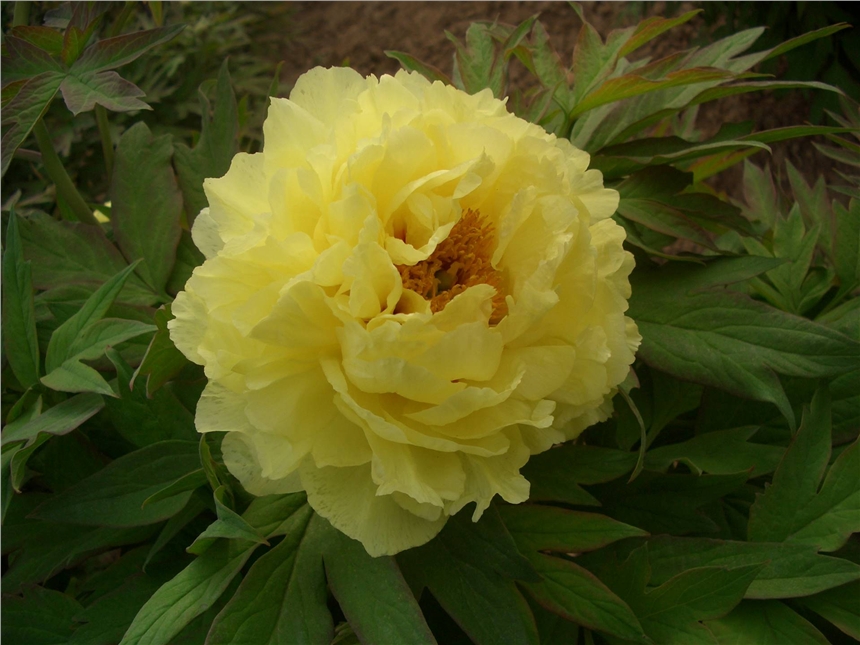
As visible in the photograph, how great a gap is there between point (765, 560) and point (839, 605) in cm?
8

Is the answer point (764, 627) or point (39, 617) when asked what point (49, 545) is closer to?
point (39, 617)

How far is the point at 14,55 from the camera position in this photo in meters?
0.61

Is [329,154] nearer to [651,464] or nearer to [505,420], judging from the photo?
[505,420]

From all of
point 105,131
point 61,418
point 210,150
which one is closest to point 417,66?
point 210,150

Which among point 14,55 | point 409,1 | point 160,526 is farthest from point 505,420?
point 409,1

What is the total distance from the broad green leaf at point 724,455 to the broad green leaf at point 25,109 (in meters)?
0.55

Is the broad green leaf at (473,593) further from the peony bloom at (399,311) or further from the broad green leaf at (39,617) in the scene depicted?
the broad green leaf at (39,617)

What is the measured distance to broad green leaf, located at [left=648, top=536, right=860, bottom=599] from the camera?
535 mm

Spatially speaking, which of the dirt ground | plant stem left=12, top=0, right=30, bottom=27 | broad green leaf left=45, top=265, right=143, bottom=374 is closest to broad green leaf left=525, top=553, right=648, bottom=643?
broad green leaf left=45, top=265, right=143, bottom=374

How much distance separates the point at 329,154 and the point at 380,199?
0.14 feet

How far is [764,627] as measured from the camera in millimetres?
549

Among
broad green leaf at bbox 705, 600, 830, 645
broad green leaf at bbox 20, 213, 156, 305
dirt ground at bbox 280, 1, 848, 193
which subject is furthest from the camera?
dirt ground at bbox 280, 1, 848, 193

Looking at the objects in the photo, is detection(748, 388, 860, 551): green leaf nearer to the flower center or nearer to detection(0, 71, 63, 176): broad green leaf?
the flower center

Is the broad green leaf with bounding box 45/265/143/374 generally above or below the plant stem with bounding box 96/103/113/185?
below
